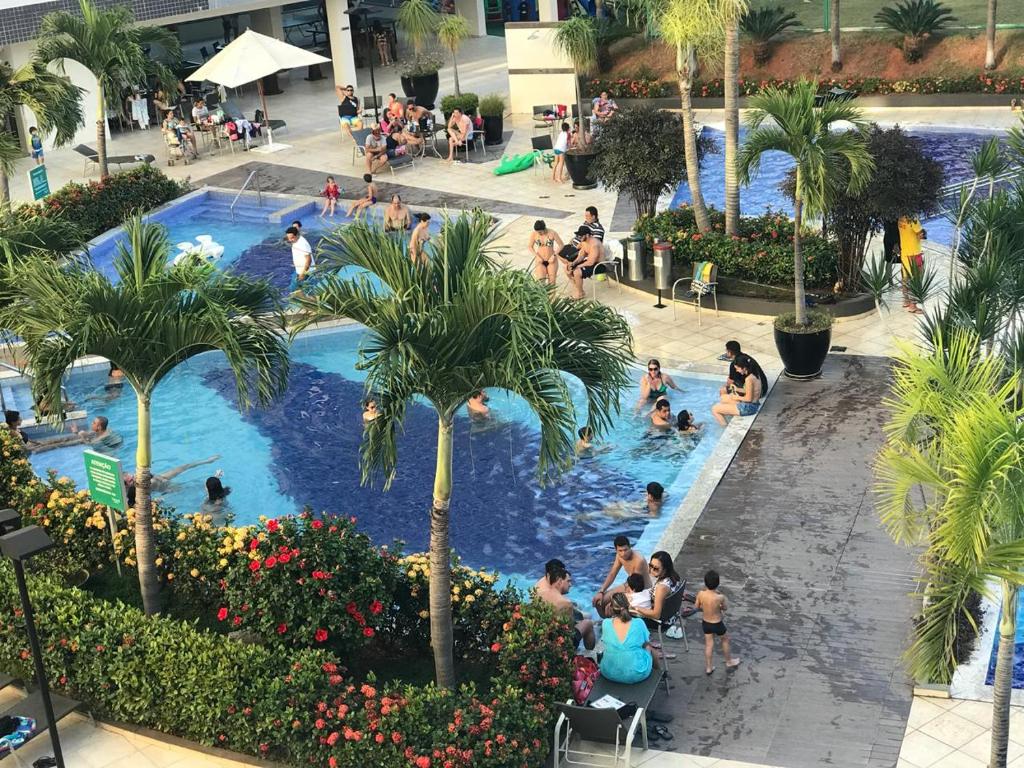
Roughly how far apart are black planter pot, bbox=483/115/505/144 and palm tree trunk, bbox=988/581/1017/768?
22.2 metres

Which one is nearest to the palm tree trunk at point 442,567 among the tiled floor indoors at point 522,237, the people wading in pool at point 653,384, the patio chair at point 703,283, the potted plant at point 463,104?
the tiled floor indoors at point 522,237

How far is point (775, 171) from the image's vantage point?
94.2 ft

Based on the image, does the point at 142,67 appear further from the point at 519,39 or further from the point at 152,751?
the point at 152,751

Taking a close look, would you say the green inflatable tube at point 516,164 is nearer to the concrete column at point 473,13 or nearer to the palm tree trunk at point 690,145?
the palm tree trunk at point 690,145

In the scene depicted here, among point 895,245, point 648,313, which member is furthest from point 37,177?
point 895,245

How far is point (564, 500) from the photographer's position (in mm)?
16016

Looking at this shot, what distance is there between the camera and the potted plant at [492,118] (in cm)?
3009

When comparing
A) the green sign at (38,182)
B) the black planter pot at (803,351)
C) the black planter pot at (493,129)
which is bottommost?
the black planter pot at (803,351)

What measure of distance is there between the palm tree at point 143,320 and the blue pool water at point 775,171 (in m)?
14.6

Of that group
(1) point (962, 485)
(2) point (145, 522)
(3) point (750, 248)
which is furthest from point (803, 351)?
(1) point (962, 485)

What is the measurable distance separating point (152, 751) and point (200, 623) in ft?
4.59

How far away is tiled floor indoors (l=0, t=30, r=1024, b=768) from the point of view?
11.1 meters

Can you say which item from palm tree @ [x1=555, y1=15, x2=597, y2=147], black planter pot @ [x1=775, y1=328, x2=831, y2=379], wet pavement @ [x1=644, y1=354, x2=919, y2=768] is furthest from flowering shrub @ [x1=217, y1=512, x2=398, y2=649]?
palm tree @ [x1=555, y1=15, x2=597, y2=147]

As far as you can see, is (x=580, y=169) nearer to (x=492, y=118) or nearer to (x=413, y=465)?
(x=492, y=118)
